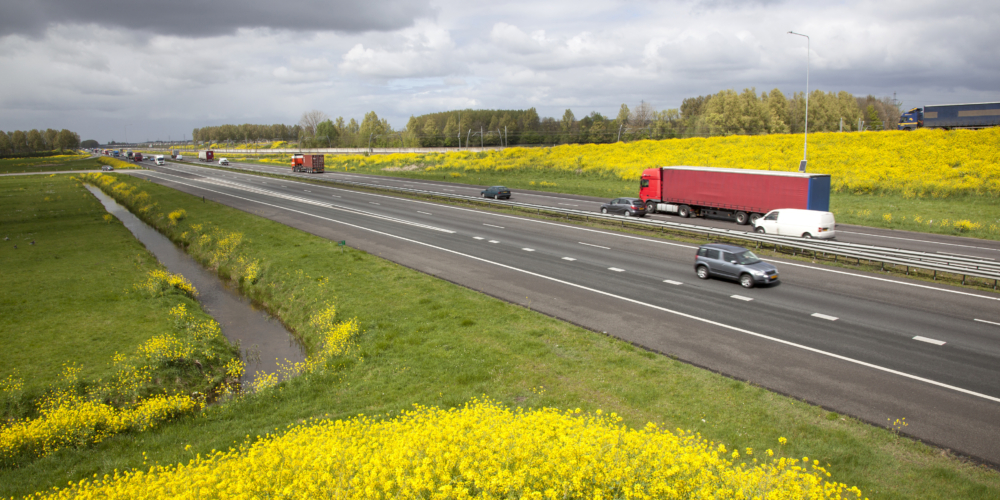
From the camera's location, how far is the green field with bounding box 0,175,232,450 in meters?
15.7

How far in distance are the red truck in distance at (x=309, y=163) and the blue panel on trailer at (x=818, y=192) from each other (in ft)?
260

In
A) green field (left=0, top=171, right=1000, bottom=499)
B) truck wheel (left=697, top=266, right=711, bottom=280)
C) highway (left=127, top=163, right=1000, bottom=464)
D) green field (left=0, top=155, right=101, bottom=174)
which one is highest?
green field (left=0, top=155, right=101, bottom=174)

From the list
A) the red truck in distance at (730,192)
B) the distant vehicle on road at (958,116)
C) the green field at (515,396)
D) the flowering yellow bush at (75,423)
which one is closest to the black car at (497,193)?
the red truck in distance at (730,192)

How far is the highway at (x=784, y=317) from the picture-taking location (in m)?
12.1

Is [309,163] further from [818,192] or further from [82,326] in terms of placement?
[818,192]

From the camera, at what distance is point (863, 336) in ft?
51.3

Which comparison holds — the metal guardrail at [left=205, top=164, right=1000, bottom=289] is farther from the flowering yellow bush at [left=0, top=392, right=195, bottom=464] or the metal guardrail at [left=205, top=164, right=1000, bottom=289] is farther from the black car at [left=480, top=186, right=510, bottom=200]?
the flowering yellow bush at [left=0, top=392, right=195, bottom=464]

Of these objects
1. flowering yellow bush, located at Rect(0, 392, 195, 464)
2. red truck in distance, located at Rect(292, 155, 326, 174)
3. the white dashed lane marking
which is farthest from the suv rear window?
red truck in distance, located at Rect(292, 155, 326, 174)

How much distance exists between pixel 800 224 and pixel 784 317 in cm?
1345

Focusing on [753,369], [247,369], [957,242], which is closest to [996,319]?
[753,369]

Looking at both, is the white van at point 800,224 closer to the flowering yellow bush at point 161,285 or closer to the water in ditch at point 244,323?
the water in ditch at point 244,323

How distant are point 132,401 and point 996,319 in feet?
89.3

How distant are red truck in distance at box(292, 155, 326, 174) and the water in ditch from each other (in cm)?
5709

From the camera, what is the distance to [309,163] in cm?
9181
